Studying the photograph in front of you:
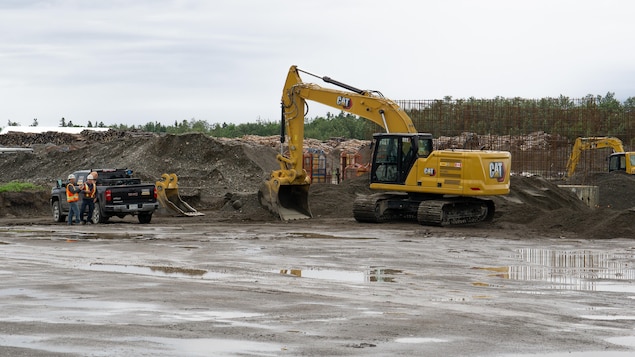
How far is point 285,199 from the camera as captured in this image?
3212 cm

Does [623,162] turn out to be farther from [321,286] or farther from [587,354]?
[587,354]

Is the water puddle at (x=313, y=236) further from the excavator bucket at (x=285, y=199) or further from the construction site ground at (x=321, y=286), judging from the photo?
the excavator bucket at (x=285, y=199)

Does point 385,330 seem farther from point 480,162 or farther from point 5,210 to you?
point 5,210

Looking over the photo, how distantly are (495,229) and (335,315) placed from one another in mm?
18353

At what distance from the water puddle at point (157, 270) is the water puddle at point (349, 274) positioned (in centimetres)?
143

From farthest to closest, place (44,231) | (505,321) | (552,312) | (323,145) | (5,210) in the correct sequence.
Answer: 1. (323,145)
2. (5,210)
3. (44,231)
4. (552,312)
5. (505,321)

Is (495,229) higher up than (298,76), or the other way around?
(298,76)

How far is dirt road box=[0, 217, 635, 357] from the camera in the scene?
995cm

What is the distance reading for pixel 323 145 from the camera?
7031 centimetres

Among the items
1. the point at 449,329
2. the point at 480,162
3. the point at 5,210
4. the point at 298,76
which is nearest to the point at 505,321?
the point at 449,329

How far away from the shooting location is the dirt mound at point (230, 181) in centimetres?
3078

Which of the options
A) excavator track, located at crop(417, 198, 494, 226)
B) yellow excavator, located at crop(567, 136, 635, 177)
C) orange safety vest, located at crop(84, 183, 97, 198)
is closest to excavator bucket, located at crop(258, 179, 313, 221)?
excavator track, located at crop(417, 198, 494, 226)

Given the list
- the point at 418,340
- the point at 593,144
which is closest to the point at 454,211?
the point at 418,340

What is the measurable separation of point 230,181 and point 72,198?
62.5ft
